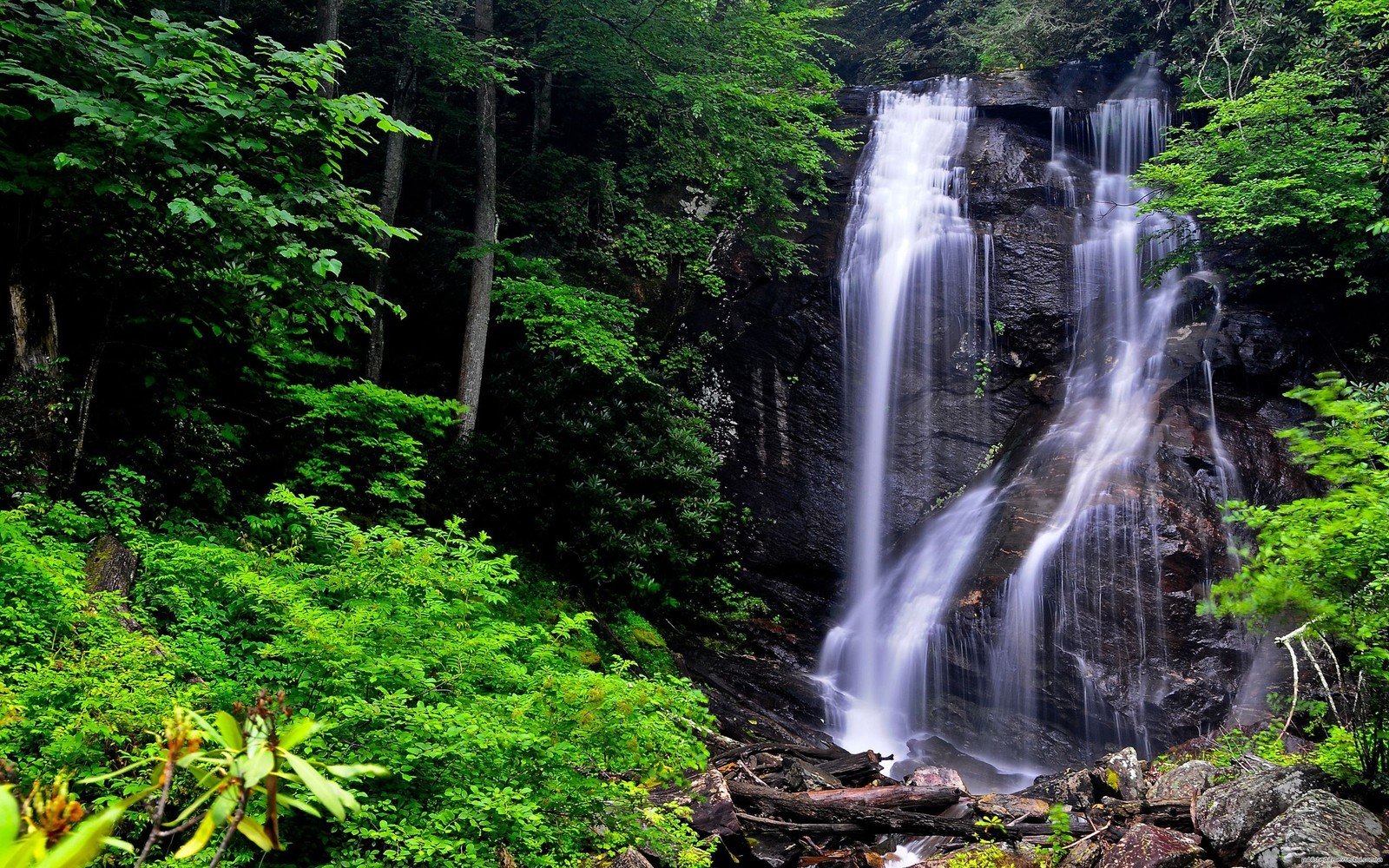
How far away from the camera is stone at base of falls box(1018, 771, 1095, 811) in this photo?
6023 mm

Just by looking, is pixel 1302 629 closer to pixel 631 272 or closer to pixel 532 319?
pixel 532 319

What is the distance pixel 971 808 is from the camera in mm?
6289

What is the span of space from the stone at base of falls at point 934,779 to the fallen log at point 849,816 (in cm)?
73

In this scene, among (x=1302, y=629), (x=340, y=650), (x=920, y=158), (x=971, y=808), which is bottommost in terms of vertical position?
(x=971, y=808)

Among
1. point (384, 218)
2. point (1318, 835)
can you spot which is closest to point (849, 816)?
point (1318, 835)

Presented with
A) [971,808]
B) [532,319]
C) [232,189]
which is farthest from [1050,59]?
[232,189]

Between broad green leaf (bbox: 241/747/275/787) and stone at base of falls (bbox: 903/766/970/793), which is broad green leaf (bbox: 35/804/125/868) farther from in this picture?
stone at base of falls (bbox: 903/766/970/793)

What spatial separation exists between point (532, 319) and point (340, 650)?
24.3ft

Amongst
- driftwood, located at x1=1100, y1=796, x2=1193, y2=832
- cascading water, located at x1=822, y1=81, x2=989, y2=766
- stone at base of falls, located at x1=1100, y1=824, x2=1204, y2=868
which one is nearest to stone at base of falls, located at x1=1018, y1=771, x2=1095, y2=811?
driftwood, located at x1=1100, y1=796, x2=1193, y2=832

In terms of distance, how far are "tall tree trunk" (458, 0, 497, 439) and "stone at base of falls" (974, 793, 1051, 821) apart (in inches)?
284

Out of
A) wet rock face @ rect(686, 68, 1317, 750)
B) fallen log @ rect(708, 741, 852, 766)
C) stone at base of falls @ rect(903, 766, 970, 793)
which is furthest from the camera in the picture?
wet rock face @ rect(686, 68, 1317, 750)

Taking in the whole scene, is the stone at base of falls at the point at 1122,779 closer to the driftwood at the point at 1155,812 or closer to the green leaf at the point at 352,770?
the driftwood at the point at 1155,812

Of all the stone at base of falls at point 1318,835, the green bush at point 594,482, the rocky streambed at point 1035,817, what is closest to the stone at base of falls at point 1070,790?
the rocky streambed at point 1035,817

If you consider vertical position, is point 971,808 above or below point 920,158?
below
